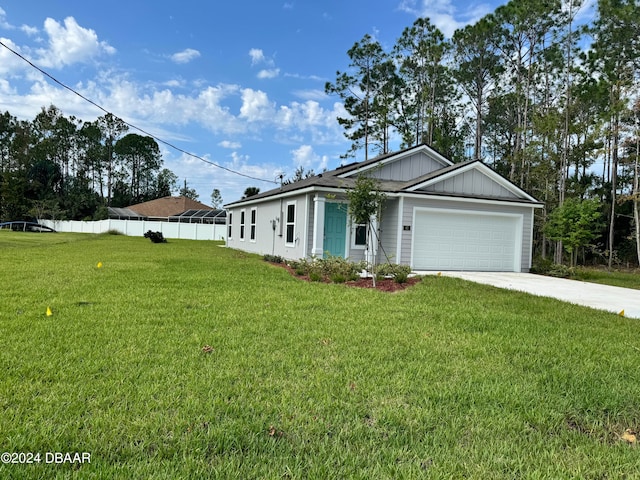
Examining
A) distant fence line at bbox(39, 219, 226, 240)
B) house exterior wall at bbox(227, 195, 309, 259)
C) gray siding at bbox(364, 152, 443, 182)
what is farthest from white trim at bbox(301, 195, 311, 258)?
distant fence line at bbox(39, 219, 226, 240)

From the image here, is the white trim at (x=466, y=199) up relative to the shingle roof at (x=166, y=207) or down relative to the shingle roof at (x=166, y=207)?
down

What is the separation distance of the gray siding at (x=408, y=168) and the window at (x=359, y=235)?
279cm

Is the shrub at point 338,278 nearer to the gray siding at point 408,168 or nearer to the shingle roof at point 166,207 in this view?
the gray siding at point 408,168

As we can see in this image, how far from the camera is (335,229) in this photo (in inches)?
499

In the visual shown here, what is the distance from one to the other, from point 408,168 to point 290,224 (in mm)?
5201

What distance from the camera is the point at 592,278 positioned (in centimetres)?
1266

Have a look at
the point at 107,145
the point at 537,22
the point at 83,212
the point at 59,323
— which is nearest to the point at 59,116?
the point at 107,145

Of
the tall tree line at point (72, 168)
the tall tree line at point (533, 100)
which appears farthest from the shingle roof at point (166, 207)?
the tall tree line at point (533, 100)

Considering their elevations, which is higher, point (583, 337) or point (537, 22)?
point (537, 22)

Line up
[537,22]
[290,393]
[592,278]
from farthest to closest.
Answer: [537,22] < [592,278] < [290,393]

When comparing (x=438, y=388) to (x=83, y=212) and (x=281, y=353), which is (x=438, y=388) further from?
(x=83, y=212)

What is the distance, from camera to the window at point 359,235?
41.5 feet

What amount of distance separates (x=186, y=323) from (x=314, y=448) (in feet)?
9.81

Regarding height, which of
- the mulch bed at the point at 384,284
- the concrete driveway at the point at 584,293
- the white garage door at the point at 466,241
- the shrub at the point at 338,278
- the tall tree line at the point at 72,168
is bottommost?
the concrete driveway at the point at 584,293
